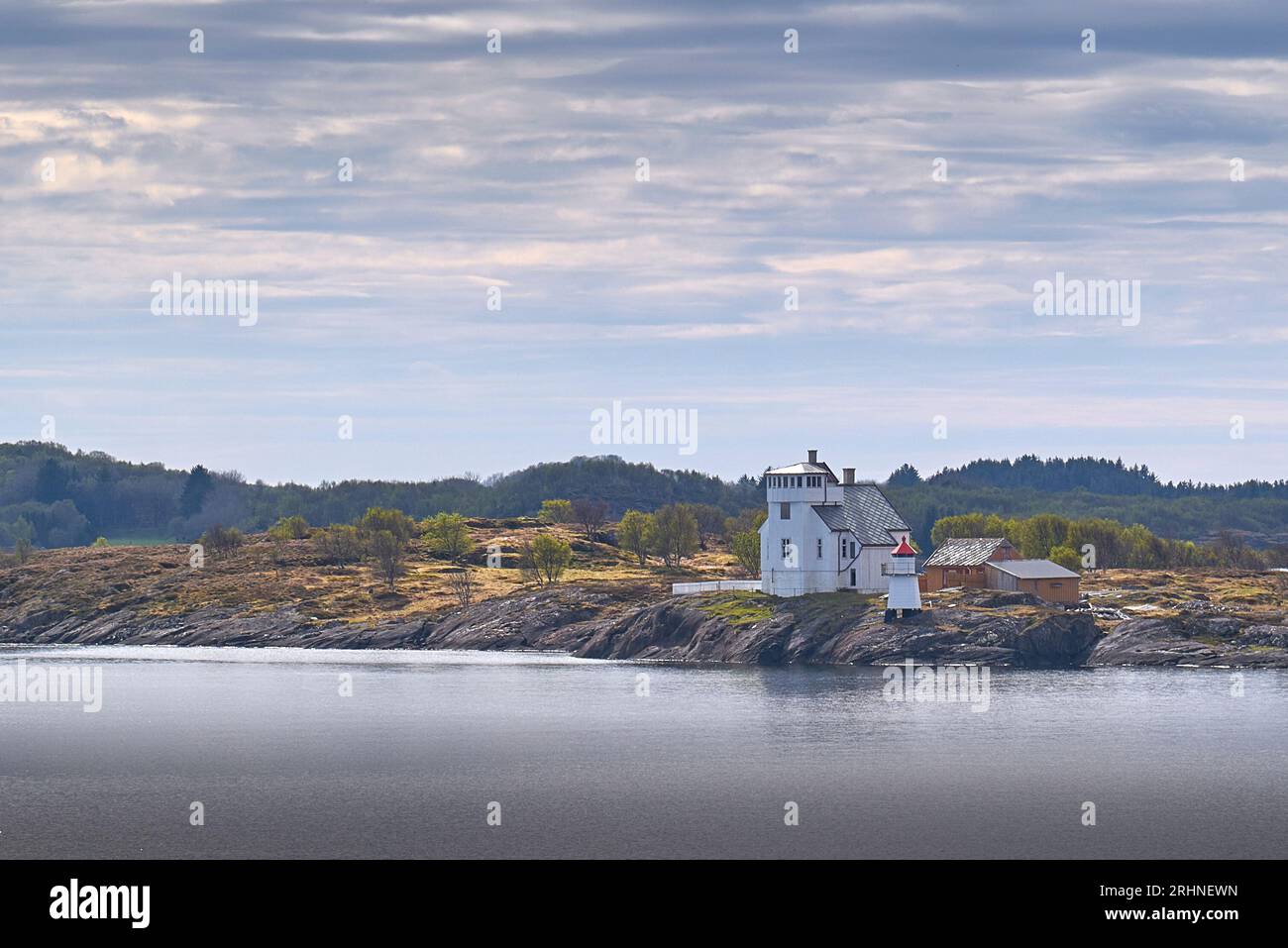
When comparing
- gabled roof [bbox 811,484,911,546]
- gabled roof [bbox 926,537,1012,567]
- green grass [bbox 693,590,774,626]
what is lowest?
green grass [bbox 693,590,774,626]

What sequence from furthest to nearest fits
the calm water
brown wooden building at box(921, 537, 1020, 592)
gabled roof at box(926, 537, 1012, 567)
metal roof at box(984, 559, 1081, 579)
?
gabled roof at box(926, 537, 1012, 567), brown wooden building at box(921, 537, 1020, 592), metal roof at box(984, 559, 1081, 579), the calm water

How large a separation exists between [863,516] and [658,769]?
7481 cm

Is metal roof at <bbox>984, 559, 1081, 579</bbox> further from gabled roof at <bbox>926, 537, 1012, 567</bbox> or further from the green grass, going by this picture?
the green grass

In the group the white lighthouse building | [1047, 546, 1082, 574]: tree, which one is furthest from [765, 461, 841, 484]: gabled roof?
[1047, 546, 1082, 574]: tree

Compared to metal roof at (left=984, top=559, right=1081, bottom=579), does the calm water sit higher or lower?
lower

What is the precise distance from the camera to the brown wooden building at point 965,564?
15375cm

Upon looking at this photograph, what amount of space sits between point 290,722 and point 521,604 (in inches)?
3021

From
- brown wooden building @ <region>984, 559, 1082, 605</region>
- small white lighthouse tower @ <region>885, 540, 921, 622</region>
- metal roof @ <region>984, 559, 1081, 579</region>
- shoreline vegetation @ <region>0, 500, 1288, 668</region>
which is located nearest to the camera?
shoreline vegetation @ <region>0, 500, 1288, 668</region>

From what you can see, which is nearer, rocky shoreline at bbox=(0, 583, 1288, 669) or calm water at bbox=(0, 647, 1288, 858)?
calm water at bbox=(0, 647, 1288, 858)

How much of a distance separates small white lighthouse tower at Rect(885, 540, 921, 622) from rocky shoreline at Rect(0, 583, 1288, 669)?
1355mm

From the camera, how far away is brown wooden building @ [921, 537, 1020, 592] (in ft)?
504

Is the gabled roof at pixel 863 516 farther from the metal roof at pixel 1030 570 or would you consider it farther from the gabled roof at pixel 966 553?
the metal roof at pixel 1030 570

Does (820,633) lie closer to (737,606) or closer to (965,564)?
(737,606)
